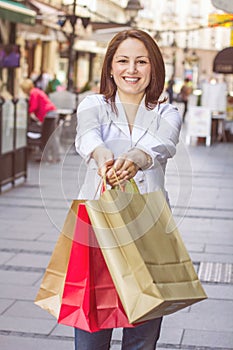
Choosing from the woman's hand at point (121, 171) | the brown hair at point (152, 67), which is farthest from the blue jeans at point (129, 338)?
the brown hair at point (152, 67)

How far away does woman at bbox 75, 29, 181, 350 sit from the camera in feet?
11.2

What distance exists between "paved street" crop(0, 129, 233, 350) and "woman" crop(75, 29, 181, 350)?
11 cm

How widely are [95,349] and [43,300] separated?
0.30 metres

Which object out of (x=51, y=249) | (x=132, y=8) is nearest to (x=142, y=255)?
(x=51, y=249)

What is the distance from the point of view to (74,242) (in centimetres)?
338

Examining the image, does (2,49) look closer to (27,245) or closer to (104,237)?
(27,245)

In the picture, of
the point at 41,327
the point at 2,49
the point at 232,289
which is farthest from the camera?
the point at 2,49

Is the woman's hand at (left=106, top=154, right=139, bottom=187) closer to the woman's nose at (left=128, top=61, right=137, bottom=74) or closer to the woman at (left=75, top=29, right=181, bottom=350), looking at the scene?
the woman at (left=75, top=29, right=181, bottom=350)

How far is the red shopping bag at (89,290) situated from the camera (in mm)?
3352

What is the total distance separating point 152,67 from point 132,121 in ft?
0.72

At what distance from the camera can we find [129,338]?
3.68 metres

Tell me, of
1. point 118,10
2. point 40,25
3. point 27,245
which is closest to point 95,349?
point 27,245

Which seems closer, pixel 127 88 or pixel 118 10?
pixel 127 88

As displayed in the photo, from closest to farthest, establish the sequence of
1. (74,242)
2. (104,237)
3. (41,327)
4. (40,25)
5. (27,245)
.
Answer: (104,237) → (74,242) → (41,327) → (27,245) → (40,25)
